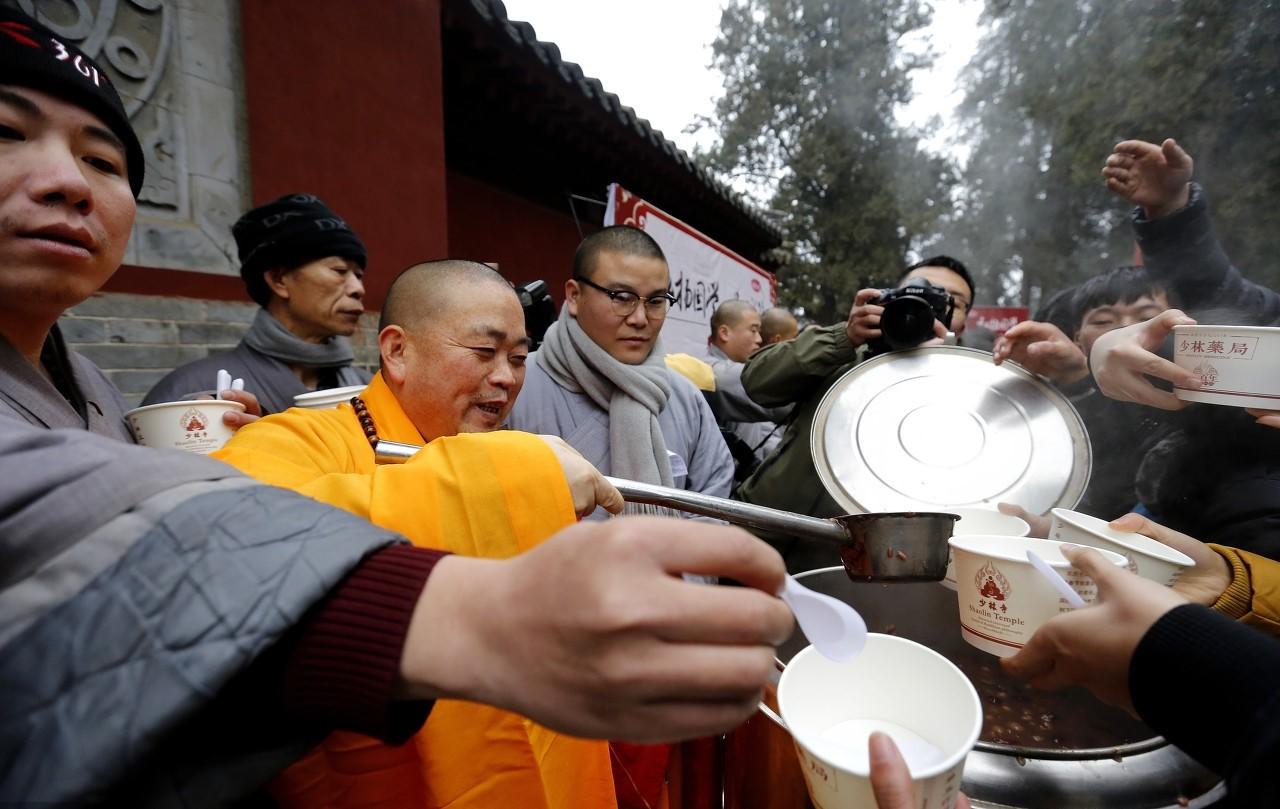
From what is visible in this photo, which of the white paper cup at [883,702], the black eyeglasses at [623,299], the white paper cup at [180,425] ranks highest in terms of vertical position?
the black eyeglasses at [623,299]

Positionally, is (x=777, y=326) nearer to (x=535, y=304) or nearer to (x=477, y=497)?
(x=535, y=304)

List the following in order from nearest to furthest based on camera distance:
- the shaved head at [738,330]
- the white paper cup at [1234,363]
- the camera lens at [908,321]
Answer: the white paper cup at [1234,363], the camera lens at [908,321], the shaved head at [738,330]

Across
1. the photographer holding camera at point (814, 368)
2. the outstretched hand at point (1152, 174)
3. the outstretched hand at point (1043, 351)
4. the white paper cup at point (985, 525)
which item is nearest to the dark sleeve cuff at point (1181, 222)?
the outstretched hand at point (1152, 174)

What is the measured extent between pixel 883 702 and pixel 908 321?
4.76 feet

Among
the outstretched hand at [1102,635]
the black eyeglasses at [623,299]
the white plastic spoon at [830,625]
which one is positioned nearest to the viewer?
the white plastic spoon at [830,625]

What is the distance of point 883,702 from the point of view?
3.34 feet

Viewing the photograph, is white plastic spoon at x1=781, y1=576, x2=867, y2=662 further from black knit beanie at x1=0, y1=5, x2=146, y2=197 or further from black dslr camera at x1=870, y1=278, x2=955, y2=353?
black dslr camera at x1=870, y1=278, x2=955, y2=353

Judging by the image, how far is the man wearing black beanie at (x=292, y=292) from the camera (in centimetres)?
246

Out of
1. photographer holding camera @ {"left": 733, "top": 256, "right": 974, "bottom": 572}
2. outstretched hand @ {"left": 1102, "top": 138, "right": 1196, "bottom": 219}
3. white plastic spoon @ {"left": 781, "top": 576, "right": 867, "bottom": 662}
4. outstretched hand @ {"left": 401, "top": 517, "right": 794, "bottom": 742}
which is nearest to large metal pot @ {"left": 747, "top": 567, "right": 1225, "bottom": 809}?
white plastic spoon @ {"left": 781, "top": 576, "right": 867, "bottom": 662}

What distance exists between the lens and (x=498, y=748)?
3.51 ft

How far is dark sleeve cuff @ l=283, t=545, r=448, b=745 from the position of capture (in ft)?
1.75

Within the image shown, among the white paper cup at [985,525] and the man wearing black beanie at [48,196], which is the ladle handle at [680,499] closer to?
the man wearing black beanie at [48,196]

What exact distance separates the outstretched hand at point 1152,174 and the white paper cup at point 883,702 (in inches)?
76.2

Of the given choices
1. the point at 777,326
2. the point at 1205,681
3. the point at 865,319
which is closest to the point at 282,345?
the point at 865,319
